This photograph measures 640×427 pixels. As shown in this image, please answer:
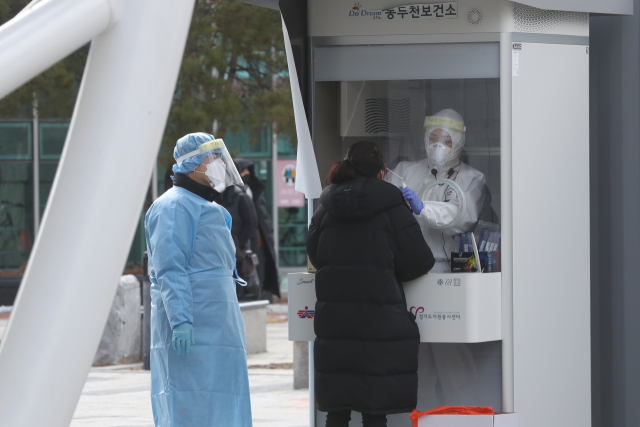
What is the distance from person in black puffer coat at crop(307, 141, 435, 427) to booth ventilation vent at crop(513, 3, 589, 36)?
1070mm

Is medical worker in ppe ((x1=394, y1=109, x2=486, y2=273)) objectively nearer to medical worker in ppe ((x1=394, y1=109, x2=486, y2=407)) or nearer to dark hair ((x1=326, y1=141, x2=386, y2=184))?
medical worker in ppe ((x1=394, y1=109, x2=486, y2=407))

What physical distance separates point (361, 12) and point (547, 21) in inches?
37.4

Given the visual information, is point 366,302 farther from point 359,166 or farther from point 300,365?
point 300,365

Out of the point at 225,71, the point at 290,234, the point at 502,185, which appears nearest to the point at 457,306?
the point at 502,185

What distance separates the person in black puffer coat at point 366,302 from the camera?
4.52m

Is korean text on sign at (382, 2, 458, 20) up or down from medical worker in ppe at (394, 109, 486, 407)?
up

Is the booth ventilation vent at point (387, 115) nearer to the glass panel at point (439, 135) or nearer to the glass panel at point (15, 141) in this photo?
the glass panel at point (439, 135)

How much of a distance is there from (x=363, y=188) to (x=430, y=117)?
2.84 ft

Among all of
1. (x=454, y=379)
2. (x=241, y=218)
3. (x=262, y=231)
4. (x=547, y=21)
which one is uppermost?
(x=547, y=21)

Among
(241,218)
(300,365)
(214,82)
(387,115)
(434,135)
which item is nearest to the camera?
(434,135)

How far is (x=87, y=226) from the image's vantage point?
2342mm

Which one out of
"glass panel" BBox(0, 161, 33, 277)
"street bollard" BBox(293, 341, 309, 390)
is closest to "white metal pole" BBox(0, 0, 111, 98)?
"street bollard" BBox(293, 341, 309, 390)

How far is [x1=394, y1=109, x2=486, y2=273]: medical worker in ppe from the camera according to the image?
505 cm

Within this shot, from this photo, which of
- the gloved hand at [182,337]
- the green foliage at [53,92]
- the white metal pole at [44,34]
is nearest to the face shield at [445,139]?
the gloved hand at [182,337]
